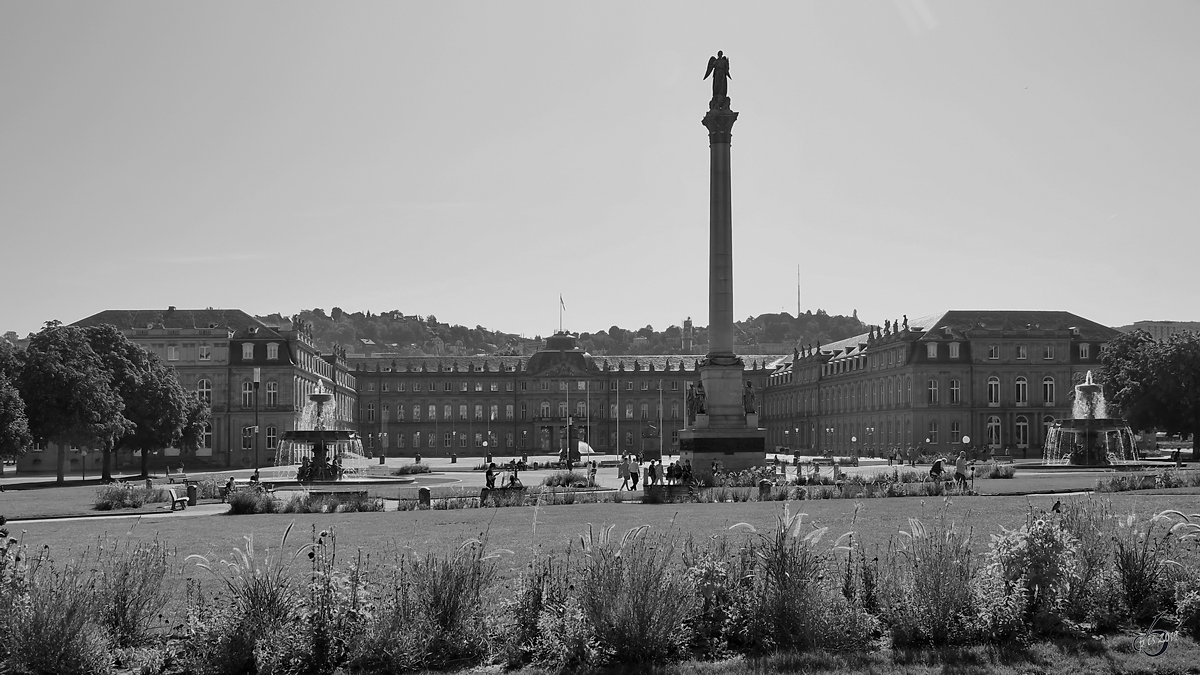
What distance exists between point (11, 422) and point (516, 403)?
368ft

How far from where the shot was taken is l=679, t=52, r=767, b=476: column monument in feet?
167

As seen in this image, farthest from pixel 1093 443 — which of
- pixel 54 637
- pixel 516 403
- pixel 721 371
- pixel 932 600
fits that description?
pixel 516 403

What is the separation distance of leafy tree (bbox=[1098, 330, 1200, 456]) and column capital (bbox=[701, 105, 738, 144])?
153 ft

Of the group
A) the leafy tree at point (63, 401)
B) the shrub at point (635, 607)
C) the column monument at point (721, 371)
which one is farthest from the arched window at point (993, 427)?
the shrub at point (635, 607)

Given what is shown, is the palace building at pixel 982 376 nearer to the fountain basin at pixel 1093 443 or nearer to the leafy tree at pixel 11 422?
the fountain basin at pixel 1093 443

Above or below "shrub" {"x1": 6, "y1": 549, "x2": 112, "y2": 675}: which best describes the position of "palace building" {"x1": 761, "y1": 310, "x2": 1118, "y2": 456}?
above

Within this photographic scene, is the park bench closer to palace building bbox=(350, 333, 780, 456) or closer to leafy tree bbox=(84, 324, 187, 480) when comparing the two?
leafy tree bbox=(84, 324, 187, 480)

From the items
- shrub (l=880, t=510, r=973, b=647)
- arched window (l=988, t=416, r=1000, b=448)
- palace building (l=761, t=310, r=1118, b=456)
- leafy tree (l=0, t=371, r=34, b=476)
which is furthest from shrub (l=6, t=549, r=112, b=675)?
arched window (l=988, t=416, r=1000, b=448)

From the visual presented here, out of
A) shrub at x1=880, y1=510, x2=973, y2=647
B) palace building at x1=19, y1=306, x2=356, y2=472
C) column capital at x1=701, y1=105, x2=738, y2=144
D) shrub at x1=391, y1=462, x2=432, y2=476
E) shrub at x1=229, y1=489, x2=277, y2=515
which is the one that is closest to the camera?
shrub at x1=880, y1=510, x2=973, y2=647

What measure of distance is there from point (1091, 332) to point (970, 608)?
382ft

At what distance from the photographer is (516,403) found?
551 feet

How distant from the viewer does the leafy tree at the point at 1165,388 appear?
8131cm

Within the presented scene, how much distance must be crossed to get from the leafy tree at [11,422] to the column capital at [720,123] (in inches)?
1500

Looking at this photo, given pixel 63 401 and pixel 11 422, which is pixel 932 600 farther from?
pixel 63 401
